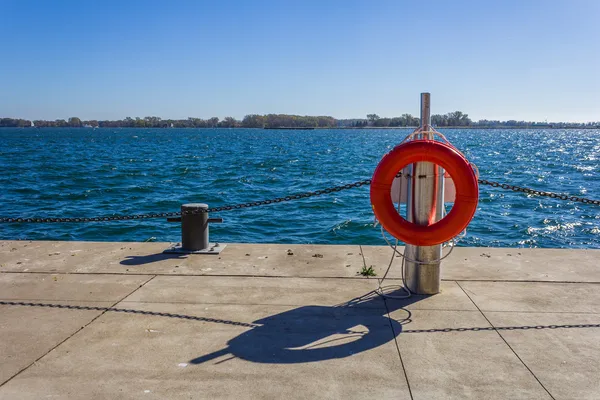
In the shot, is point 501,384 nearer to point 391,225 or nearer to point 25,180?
point 391,225

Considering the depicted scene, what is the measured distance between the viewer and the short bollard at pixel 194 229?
637 centimetres

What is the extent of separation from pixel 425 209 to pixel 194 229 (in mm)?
2773

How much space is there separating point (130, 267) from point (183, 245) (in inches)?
30.6

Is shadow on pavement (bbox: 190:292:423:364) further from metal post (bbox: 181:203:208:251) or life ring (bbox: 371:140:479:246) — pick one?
metal post (bbox: 181:203:208:251)

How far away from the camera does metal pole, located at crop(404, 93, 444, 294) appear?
491cm

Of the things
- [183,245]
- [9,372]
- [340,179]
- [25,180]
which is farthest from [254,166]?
[9,372]

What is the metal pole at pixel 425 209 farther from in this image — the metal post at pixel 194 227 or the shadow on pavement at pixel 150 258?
the shadow on pavement at pixel 150 258

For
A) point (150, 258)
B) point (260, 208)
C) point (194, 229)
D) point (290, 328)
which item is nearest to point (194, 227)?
point (194, 229)

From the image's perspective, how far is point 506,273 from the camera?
568 centimetres

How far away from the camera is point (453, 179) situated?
4594 millimetres

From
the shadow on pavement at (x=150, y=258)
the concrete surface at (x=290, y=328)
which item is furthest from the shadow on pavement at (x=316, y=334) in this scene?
the shadow on pavement at (x=150, y=258)

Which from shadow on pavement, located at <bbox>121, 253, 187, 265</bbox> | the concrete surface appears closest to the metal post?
shadow on pavement, located at <bbox>121, 253, 187, 265</bbox>

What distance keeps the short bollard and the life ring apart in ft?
7.37

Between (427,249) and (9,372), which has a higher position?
(427,249)
